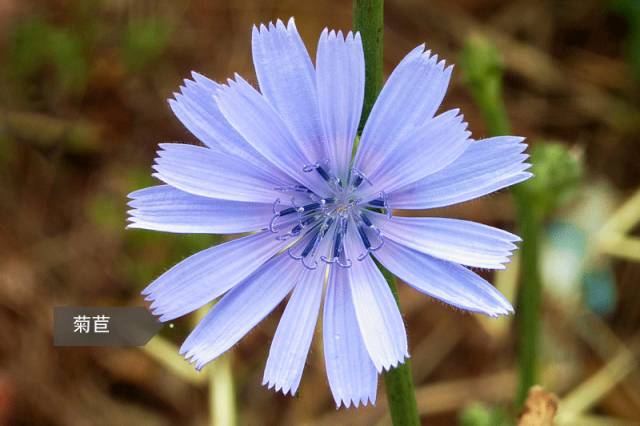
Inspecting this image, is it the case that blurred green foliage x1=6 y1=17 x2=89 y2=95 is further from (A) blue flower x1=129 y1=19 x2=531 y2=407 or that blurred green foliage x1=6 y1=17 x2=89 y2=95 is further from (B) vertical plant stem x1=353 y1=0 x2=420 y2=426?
(B) vertical plant stem x1=353 y1=0 x2=420 y2=426

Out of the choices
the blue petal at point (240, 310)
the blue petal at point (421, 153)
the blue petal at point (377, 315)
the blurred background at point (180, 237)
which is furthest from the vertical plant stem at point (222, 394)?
the blue petal at point (421, 153)

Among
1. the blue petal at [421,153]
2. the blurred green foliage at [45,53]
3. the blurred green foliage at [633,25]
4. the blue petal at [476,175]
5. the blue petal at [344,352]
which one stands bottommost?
the blue petal at [344,352]

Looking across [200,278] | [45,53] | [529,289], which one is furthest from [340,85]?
[45,53]

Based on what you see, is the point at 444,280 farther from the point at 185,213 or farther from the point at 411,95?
the point at 185,213

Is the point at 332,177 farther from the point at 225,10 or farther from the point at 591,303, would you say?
the point at 225,10

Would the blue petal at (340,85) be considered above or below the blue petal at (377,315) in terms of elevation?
above
